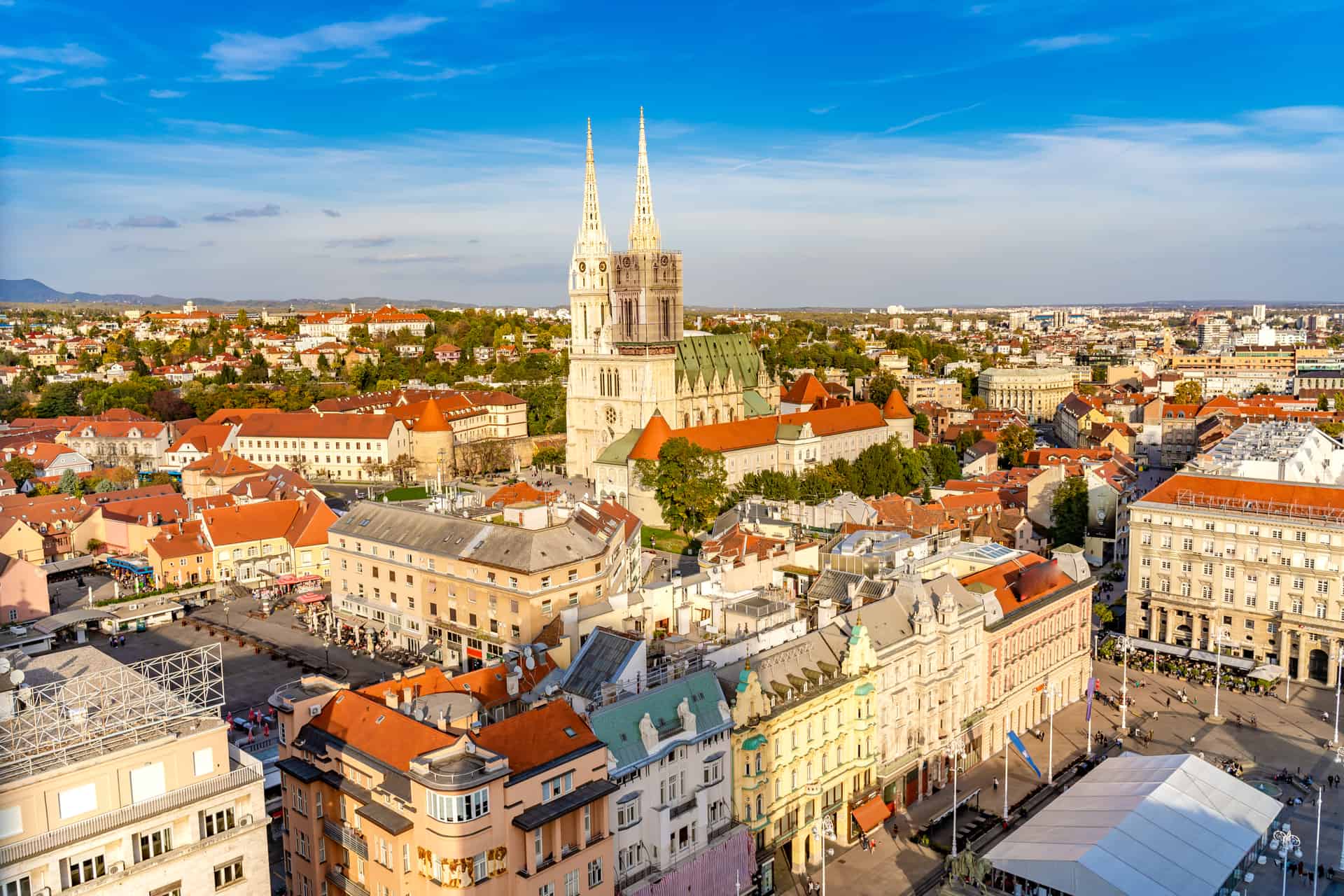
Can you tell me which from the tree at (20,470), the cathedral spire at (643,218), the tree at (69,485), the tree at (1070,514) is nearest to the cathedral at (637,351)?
the cathedral spire at (643,218)

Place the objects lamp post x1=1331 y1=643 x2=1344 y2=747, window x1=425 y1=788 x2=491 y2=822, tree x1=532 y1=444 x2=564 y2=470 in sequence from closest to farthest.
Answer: window x1=425 y1=788 x2=491 y2=822, lamp post x1=1331 y1=643 x2=1344 y2=747, tree x1=532 y1=444 x2=564 y2=470

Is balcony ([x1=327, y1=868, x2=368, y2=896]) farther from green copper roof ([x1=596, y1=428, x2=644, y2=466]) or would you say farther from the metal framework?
green copper roof ([x1=596, y1=428, x2=644, y2=466])

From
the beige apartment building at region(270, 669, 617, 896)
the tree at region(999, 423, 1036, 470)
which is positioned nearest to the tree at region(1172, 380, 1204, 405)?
the tree at region(999, 423, 1036, 470)

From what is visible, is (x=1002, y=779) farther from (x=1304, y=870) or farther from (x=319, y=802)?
(x=319, y=802)

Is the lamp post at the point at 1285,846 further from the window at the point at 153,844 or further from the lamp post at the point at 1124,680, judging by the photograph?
the window at the point at 153,844

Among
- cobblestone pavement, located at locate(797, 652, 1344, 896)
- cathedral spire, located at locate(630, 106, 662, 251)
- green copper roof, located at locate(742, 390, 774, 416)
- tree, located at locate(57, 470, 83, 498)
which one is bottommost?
cobblestone pavement, located at locate(797, 652, 1344, 896)

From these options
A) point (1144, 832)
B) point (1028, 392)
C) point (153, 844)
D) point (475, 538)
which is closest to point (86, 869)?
point (153, 844)

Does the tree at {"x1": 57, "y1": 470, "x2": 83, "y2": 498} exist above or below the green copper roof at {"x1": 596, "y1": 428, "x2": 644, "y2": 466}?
below
